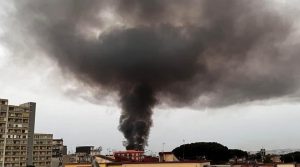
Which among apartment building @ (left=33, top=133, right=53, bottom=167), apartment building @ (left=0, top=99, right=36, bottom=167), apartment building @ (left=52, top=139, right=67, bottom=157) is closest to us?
apartment building @ (left=0, top=99, right=36, bottom=167)

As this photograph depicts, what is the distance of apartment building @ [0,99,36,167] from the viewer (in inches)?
5413

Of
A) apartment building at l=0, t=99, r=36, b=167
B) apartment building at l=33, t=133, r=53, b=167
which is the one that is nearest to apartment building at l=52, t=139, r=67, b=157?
apartment building at l=33, t=133, r=53, b=167

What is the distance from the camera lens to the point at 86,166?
57.9 metres

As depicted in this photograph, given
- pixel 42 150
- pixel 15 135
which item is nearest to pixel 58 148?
pixel 42 150

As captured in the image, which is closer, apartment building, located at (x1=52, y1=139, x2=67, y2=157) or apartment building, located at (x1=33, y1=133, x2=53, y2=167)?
apartment building, located at (x1=33, y1=133, x2=53, y2=167)

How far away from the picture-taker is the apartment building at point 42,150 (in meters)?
152

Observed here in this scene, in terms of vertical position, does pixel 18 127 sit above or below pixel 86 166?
above

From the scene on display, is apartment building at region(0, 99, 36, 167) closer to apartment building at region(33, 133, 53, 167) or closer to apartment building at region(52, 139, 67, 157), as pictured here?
apartment building at region(33, 133, 53, 167)

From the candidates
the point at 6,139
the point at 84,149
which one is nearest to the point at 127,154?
the point at 6,139

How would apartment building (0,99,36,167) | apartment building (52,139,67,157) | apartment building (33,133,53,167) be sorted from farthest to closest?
apartment building (52,139,67,157) < apartment building (33,133,53,167) < apartment building (0,99,36,167)

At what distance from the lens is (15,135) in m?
142

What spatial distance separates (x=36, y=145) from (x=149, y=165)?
108m

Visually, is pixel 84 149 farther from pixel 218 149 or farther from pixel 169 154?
pixel 169 154

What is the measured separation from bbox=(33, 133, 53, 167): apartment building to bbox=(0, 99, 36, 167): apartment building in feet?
8.96
